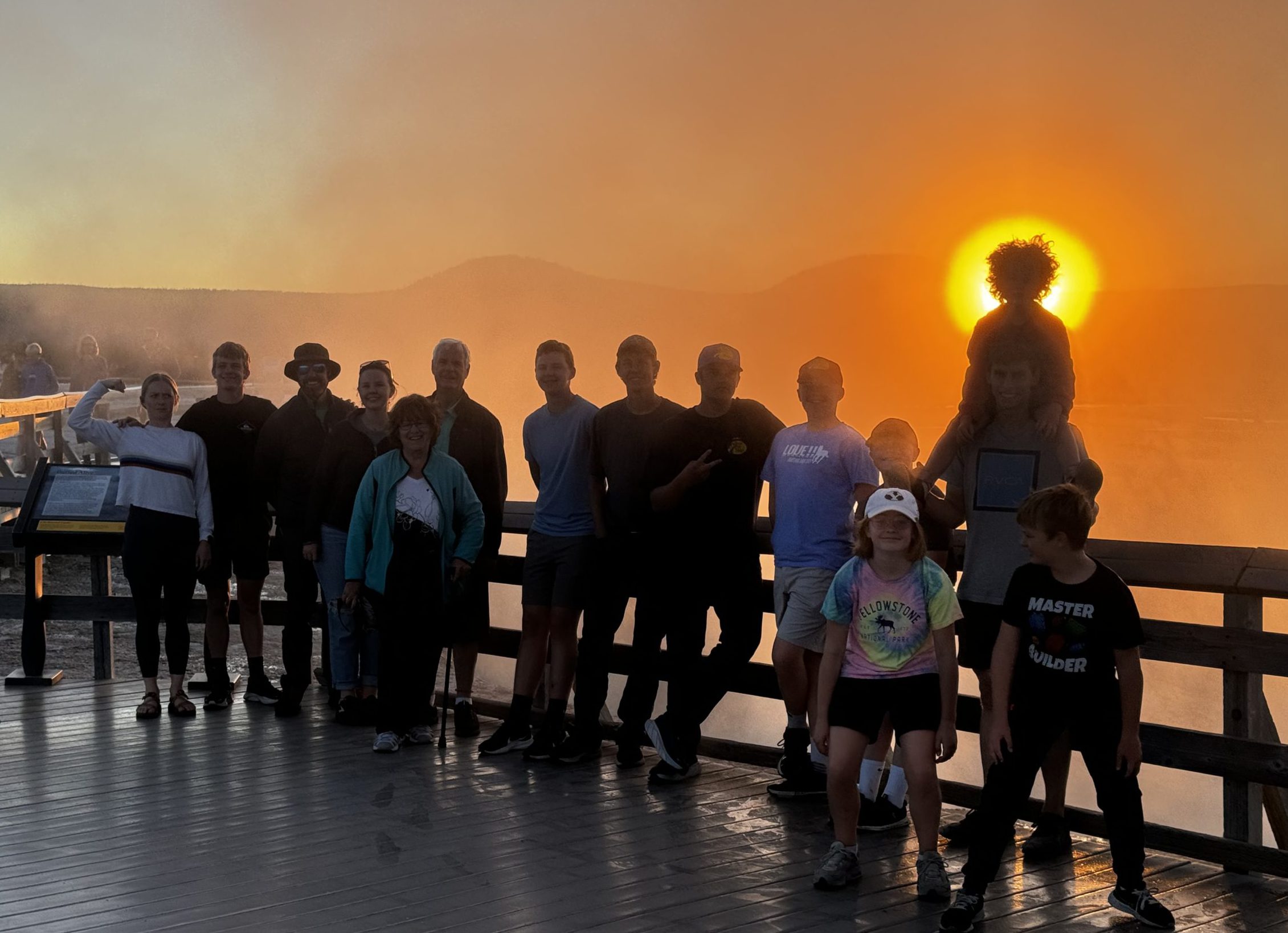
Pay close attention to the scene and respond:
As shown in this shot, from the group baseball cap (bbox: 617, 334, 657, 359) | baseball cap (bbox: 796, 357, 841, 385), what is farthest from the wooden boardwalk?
baseball cap (bbox: 617, 334, 657, 359)

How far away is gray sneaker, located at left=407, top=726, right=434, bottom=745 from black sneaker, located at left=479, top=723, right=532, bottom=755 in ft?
1.01

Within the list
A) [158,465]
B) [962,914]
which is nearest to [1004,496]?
[962,914]

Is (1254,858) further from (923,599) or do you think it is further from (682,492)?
(682,492)

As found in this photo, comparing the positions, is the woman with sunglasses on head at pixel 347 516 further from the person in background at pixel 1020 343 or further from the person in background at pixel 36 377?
the person in background at pixel 36 377

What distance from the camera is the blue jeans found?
6.79 metres

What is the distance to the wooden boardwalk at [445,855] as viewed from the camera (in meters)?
4.13

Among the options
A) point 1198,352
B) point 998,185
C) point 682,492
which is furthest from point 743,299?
→ point 682,492

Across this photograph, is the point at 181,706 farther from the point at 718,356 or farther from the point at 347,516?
the point at 718,356

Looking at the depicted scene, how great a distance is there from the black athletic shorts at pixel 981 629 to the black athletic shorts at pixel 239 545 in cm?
385

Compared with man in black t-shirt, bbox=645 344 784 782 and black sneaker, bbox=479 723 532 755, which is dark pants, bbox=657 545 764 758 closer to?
man in black t-shirt, bbox=645 344 784 782

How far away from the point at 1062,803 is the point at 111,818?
351 cm

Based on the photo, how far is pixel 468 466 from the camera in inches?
261

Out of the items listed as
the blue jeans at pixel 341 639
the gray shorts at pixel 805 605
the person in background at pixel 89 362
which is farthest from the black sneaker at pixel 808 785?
the person in background at pixel 89 362

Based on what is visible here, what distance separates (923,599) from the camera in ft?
14.2
